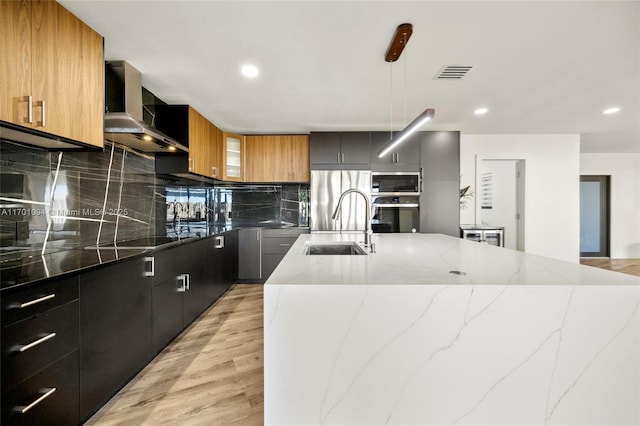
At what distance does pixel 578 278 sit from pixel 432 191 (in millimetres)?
3326

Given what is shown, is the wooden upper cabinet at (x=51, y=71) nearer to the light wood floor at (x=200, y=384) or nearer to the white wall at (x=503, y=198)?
the light wood floor at (x=200, y=384)

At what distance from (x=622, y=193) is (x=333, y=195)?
21.9 ft

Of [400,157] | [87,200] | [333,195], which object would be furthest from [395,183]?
[87,200]

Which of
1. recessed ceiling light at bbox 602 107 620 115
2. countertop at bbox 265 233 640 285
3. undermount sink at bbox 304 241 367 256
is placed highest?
recessed ceiling light at bbox 602 107 620 115

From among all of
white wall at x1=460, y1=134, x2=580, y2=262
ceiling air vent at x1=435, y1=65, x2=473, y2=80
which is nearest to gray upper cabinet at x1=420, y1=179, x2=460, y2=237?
white wall at x1=460, y1=134, x2=580, y2=262

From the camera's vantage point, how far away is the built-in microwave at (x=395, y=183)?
440 cm

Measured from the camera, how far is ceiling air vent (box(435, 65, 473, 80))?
2.48 metres

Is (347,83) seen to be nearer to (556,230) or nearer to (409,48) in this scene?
(409,48)

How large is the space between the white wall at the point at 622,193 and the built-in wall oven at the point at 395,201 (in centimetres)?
481

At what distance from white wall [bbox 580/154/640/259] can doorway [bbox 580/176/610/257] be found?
121mm

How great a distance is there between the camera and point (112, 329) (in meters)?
1.75

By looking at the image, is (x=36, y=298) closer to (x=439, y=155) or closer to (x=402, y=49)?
(x=402, y=49)

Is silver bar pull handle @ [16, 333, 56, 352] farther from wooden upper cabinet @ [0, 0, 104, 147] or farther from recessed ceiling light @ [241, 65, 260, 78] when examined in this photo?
recessed ceiling light @ [241, 65, 260, 78]

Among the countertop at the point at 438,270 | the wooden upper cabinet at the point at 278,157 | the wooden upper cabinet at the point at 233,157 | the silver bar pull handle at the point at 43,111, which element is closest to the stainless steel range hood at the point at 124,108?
the silver bar pull handle at the point at 43,111
